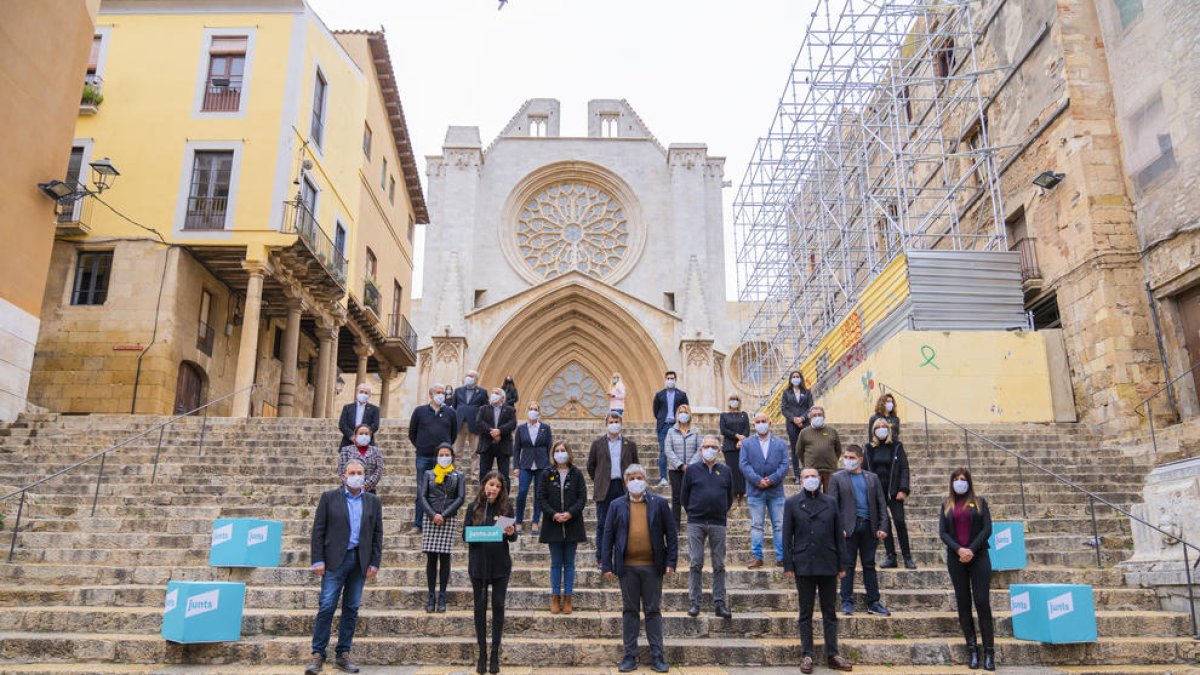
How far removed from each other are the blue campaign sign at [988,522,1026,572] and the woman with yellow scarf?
4.76 metres

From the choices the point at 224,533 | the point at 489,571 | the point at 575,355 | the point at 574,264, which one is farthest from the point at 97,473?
the point at 574,264

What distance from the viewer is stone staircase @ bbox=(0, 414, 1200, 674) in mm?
6094

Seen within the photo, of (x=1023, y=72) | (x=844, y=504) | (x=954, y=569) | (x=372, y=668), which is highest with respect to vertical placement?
(x=1023, y=72)

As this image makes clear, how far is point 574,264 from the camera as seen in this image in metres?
25.5

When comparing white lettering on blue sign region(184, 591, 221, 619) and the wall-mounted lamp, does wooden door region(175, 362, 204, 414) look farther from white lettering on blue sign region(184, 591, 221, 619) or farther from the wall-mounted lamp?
the wall-mounted lamp

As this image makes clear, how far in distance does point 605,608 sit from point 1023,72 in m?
15.1

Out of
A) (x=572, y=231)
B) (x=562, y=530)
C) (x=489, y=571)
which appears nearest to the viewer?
(x=489, y=571)

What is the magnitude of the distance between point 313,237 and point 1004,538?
14492 mm

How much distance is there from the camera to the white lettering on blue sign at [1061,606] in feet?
19.8

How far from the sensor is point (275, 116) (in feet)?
A: 56.0

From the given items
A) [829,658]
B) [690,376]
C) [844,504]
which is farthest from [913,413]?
[829,658]

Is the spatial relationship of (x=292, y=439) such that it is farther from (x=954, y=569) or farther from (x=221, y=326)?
(x=954, y=569)

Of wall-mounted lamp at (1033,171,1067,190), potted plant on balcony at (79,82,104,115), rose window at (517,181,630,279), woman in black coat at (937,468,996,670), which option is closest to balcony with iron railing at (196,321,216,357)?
potted plant on balcony at (79,82,104,115)

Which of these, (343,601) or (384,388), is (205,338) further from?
(343,601)
